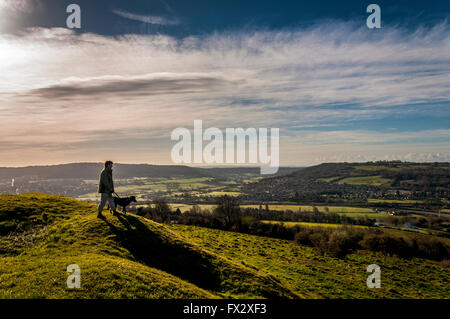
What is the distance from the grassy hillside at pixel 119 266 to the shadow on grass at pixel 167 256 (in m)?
0.08

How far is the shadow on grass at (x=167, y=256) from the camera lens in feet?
59.0

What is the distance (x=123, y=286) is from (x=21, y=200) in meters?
20.5

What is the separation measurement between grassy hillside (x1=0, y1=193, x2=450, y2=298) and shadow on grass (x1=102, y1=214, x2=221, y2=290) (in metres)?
0.08

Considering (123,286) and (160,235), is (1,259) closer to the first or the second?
(123,286)

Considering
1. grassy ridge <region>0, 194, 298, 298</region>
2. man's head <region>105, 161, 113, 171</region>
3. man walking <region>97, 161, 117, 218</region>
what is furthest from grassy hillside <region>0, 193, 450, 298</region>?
man's head <region>105, 161, 113, 171</region>

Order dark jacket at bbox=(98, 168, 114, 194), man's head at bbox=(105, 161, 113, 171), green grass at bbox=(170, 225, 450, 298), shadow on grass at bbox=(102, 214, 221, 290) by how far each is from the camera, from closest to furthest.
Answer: shadow on grass at bbox=(102, 214, 221, 290) → dark jacket at bbox=(98, 168, 114, 194) → man's head at bbox=(105, 161, 113, 171) → green grass at bbox=(170, 225, 450, 298)

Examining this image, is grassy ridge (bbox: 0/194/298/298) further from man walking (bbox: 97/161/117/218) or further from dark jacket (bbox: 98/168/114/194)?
dark jacket (bbox: 98/168/114/194)

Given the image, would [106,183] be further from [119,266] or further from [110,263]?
[119,266]

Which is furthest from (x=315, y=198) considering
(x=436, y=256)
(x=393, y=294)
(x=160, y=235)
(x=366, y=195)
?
(x=160, y=235)

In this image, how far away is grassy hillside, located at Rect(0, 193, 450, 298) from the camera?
12.7 metres

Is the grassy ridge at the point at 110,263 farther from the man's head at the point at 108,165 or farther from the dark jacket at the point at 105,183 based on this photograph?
the man's head at the point at 108,165

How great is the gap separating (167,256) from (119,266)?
5.41 metres

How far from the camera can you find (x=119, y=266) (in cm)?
1462
